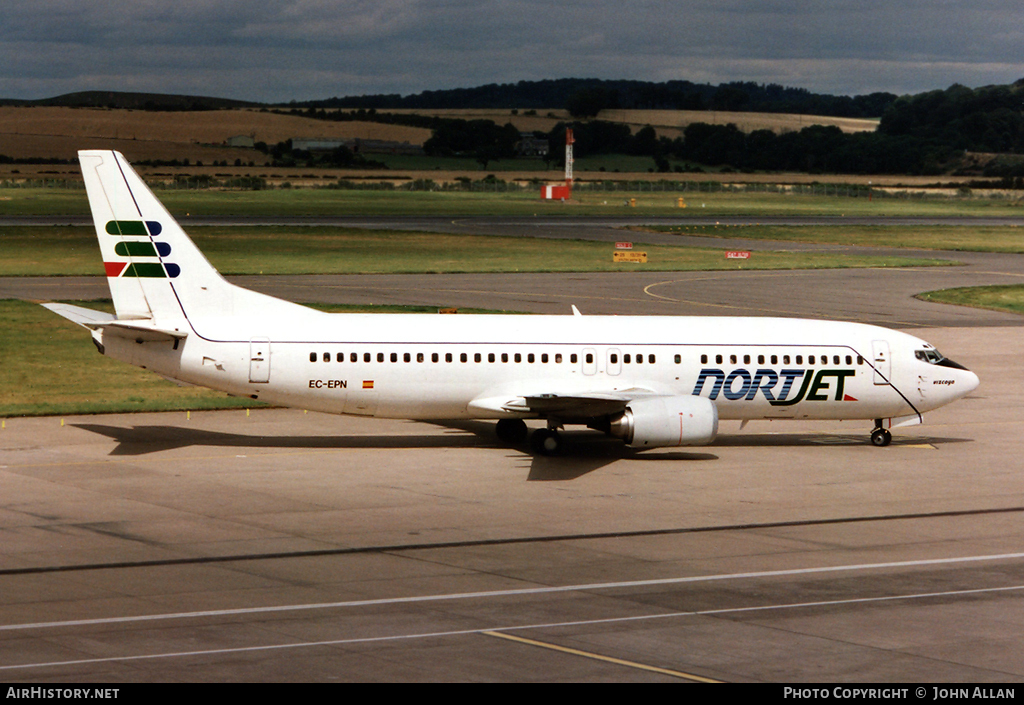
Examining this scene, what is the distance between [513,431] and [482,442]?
3.40 feet

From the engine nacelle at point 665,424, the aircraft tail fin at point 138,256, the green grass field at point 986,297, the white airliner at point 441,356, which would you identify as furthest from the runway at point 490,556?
the green grass field at point 986,297

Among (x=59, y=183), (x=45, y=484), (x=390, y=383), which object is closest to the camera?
(x=45, y=484)

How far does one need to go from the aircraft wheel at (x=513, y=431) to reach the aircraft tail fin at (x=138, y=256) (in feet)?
29.6

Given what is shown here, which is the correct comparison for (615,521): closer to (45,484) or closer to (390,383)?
(390,383)

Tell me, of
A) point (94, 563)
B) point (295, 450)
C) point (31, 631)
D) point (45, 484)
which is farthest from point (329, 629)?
point (295, 450)

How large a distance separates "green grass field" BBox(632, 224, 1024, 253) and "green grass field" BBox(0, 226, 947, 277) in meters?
15.1

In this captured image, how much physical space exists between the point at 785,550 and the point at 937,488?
846 centimetres

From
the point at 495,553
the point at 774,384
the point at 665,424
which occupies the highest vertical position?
the point at 774,384

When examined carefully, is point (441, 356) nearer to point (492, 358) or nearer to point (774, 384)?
point (492, 358)

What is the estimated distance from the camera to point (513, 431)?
38312 millimetres

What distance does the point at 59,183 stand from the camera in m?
185

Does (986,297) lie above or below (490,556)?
above

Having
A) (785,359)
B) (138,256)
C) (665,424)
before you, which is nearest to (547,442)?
(665,424)

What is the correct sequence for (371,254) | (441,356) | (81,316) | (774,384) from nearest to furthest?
(81,316)
(441,356)
(774,384)
(371,254)
